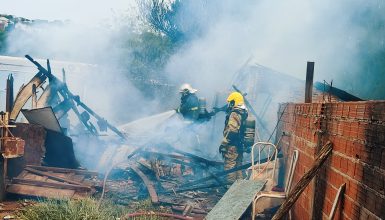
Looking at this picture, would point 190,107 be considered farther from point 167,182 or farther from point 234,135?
point 167,182

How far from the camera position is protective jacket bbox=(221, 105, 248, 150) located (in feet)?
25.7

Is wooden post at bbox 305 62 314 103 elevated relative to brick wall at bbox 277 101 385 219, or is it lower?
elevated

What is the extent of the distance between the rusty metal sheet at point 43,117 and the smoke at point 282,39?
11.4 m

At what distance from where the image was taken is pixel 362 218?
2398 mm

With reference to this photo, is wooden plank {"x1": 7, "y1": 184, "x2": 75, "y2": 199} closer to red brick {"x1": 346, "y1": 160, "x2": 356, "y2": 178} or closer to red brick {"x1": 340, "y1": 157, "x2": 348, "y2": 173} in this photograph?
red brick {"x1": 340, "y1": 157, "x2": 348, "y2": 173}

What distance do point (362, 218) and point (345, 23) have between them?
14.3 m

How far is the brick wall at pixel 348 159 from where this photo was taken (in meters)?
2.26

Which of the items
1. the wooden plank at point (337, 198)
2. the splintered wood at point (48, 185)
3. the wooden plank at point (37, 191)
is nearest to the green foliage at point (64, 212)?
the splintered wood at point (48, 185)

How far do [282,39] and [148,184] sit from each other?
42.3 feet

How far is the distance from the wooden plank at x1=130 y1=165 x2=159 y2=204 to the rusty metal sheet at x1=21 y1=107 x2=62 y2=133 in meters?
2.01

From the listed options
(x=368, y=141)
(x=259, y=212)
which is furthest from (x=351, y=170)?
(x=259, y=212)

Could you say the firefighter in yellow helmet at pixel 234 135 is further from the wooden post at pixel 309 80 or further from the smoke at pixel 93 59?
the smoke at pixel 93 59

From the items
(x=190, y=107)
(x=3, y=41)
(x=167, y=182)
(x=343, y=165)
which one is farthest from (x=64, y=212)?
(x=3, y=41)

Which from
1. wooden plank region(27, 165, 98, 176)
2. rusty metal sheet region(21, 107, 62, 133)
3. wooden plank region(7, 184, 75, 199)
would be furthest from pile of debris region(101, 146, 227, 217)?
rusty metal sheet region(21, 107, 62, 133)
